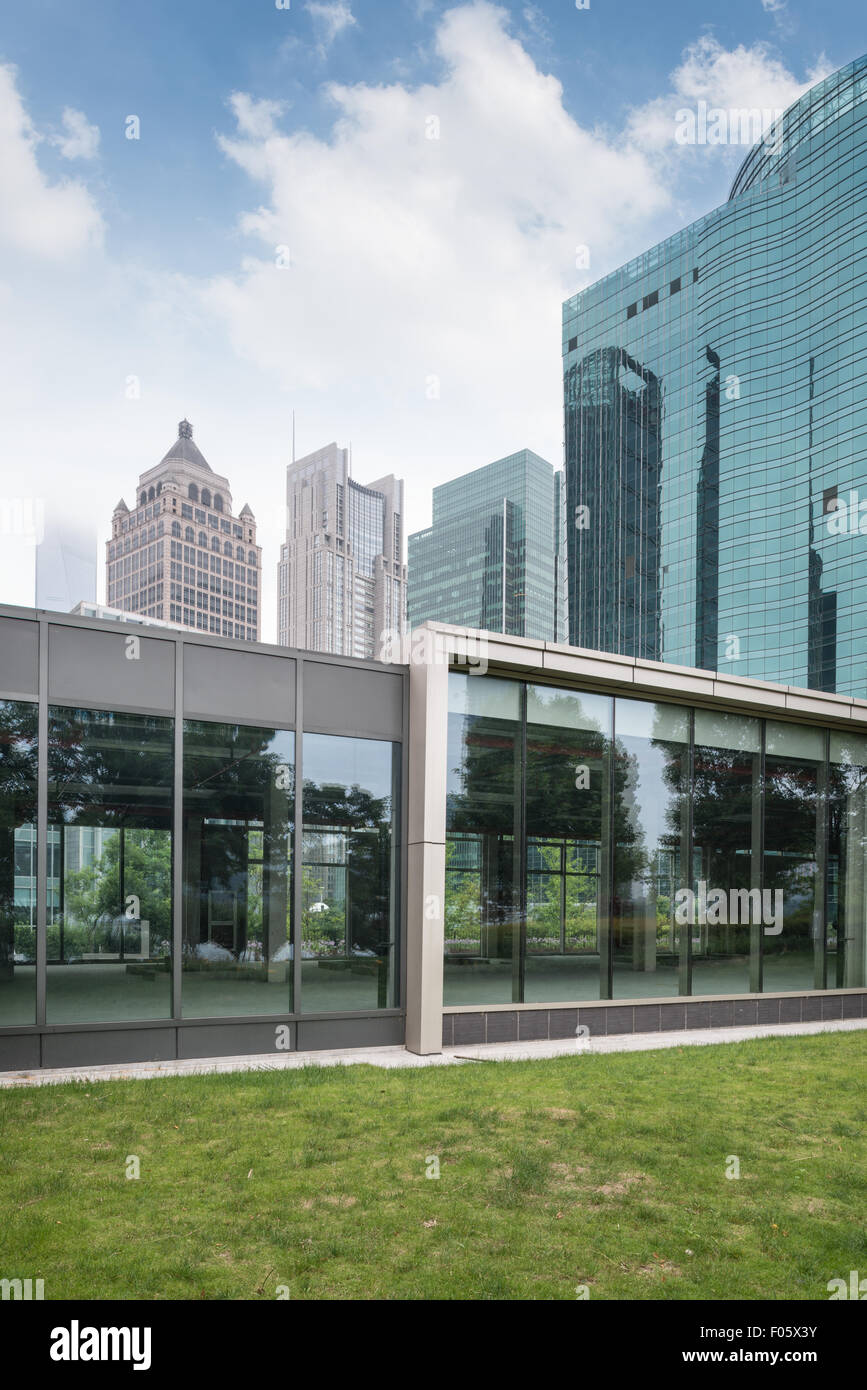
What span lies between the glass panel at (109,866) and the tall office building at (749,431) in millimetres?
76521

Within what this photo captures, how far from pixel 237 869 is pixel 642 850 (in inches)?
254

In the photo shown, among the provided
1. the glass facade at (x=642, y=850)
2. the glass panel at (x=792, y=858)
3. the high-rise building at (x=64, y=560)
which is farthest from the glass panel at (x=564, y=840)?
the high-rise building at (x=64, y=560)

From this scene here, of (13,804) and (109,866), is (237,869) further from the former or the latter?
(13,804)

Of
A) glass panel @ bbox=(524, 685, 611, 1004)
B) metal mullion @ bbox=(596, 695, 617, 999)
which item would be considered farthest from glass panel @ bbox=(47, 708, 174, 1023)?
metal mullion @ bbox=(596, 695, 617, 999)

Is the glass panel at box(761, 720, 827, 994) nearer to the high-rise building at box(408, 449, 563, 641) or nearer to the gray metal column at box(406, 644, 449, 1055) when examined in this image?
the gray metal column at box(406, 644, 449, 1055)

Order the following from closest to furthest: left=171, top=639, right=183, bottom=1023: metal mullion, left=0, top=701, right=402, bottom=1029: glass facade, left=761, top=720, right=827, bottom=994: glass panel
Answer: left=0, top=701, right=402, bottom=1029: glass facade, left=171, top=639, right=183, bottom=1023: metal mullion, left=761, top=720, right=827, bottom=994: glass panel

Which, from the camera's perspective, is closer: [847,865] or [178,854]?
[178,854]

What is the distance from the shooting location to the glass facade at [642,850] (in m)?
13.2

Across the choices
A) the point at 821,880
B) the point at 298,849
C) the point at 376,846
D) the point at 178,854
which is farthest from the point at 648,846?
the point at 178,854

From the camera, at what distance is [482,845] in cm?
1316

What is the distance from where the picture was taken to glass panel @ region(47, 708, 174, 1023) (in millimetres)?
10781

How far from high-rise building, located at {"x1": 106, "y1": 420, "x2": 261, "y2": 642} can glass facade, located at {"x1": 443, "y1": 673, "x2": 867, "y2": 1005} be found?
131241mm

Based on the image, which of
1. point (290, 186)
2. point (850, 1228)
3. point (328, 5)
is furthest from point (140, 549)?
point (850, 1228)

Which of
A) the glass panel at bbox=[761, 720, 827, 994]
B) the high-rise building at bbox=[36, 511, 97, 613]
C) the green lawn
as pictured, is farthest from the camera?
the high-rise building at bbox=[36, 511, 97, 613]
